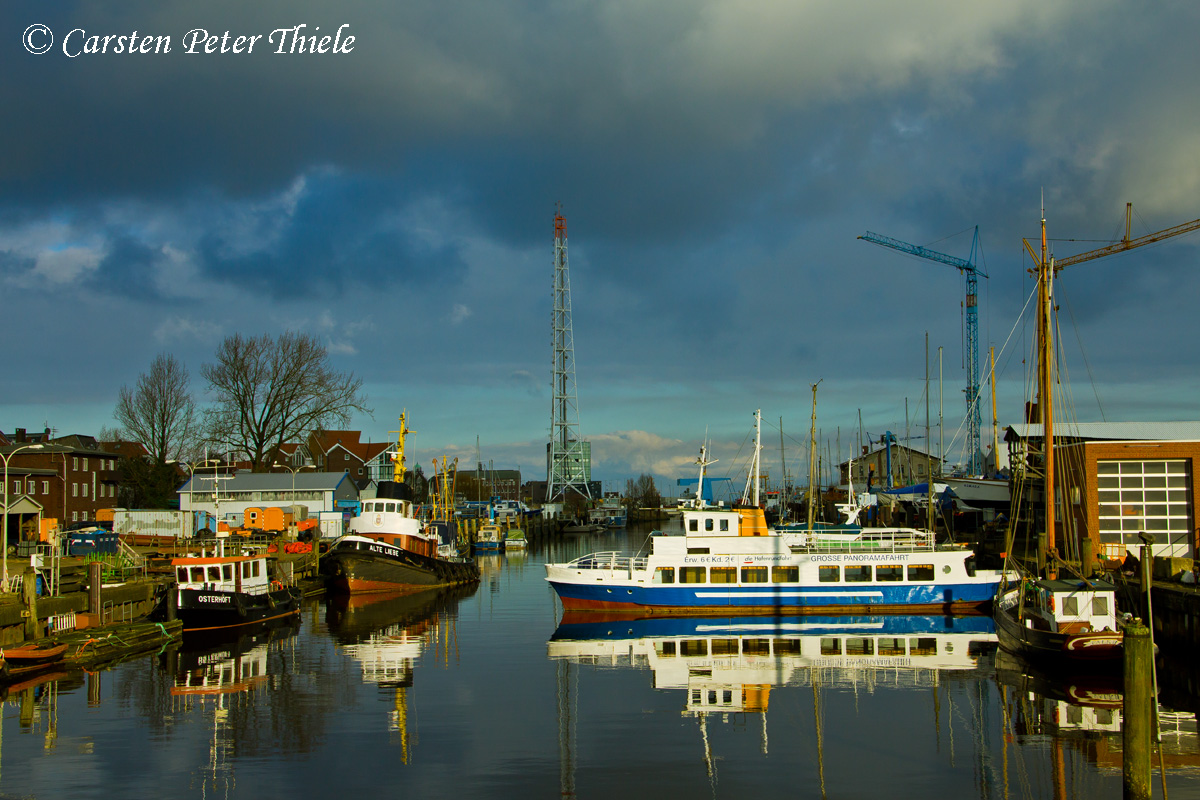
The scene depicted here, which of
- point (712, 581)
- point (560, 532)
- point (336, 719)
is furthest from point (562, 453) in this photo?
point (336, 719)

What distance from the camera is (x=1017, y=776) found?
18297 mm

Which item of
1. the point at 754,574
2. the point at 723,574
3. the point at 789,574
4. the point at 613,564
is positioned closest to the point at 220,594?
the point at 613,564

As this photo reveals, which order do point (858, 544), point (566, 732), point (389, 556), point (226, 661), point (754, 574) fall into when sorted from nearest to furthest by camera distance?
point (566, 732) → point (226, 661) → point (754, 574) → point (858, 544) → point (389, 556)

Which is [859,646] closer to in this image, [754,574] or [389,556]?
[754,574]

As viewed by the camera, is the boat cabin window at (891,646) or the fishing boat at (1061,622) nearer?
the fishing boat at (1061,622)

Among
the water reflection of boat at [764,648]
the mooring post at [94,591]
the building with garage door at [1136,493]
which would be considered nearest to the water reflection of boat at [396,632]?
the water reflection of boat at [764,648]

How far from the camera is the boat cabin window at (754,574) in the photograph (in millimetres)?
40469

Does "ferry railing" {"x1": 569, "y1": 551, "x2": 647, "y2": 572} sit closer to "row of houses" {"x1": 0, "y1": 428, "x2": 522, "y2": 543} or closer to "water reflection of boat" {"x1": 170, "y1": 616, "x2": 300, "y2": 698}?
"water reflection of boat" {"x1": 170, "y1": 616, "x2": 300, "y2": 698}

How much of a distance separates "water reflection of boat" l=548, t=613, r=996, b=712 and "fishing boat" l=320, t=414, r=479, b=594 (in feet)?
46.1

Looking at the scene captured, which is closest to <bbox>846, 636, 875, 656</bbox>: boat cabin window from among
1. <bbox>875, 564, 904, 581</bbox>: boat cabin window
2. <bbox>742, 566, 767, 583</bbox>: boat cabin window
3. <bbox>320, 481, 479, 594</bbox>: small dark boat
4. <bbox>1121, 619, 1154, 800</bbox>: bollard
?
<bbox>742, 566, 767, 583</bbox>: boat cabin window

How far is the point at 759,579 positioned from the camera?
40531 millimetres

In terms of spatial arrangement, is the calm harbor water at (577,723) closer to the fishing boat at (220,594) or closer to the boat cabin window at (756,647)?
the boat cabin window at (756,647)

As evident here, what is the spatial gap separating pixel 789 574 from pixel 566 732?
20.9m

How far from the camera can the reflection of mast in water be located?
17948 mm
